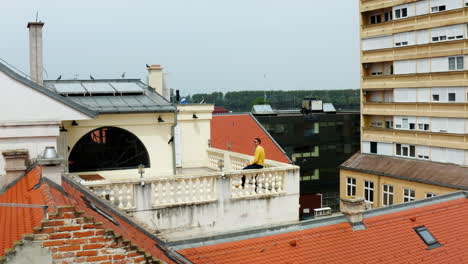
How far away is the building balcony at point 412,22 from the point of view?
4041 centimetres

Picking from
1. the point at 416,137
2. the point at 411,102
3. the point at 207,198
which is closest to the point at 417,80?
the point at 411,102

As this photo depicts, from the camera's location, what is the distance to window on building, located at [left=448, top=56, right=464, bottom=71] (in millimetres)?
40456

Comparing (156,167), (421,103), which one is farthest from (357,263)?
(421,103)

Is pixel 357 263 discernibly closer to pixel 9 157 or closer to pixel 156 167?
pixel 156 167

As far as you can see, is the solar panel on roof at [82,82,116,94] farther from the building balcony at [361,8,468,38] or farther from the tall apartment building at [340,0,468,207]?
the building balcony at [361,8,468,38]

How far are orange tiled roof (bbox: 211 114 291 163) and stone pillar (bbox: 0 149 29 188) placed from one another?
36.9 metres

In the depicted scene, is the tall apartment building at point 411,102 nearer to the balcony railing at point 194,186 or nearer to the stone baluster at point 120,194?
the balcony railing at point 194,186

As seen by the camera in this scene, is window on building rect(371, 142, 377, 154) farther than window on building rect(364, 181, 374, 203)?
Yes

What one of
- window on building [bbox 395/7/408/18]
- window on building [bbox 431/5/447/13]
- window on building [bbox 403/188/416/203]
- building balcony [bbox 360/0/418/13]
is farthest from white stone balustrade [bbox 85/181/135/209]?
window on building [bbox 395/7/408/18]

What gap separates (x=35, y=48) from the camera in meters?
18.6

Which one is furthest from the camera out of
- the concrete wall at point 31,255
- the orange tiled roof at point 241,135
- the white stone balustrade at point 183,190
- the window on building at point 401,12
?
the orange tiled roof at point 241,135

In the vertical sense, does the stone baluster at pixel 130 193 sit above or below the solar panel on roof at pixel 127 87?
below

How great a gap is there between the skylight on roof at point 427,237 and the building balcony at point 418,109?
2451 centimetres

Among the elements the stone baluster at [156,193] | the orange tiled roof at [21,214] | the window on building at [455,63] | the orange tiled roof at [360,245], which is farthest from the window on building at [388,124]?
the orange tiled roof at [21,214]
